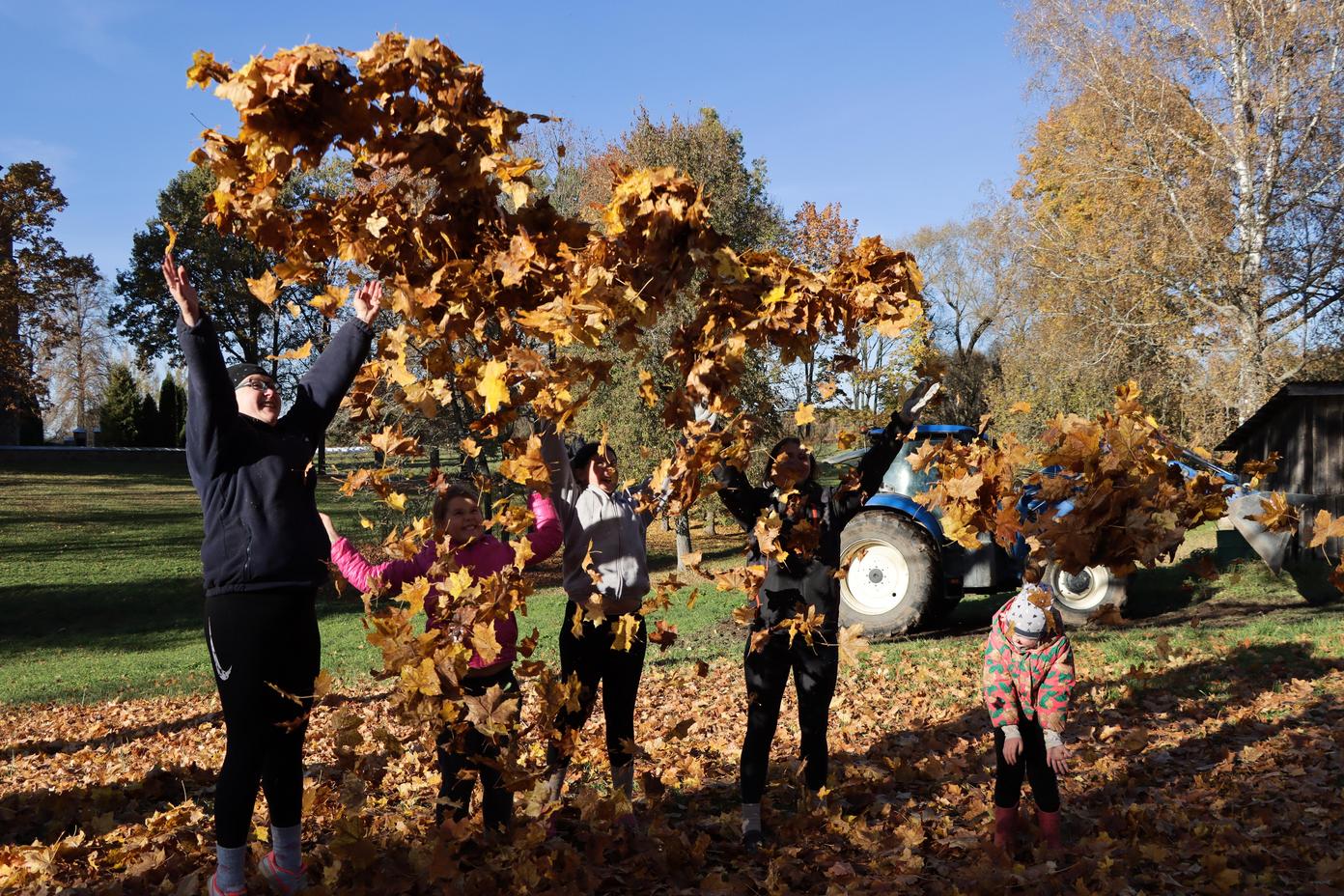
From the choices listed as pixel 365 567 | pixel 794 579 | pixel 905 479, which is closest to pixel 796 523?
pixel 794 579

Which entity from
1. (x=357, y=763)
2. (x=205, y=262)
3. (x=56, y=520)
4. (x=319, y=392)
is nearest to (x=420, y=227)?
(x=319, y=392)

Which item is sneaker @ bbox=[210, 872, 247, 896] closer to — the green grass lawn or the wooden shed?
the green grass lawn

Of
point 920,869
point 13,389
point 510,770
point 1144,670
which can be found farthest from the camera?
point 13,389

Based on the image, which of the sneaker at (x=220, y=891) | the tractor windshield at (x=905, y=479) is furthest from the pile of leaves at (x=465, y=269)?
the tractor windshield at (x=905, y=479)

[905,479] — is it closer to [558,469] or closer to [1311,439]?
[1311,439]

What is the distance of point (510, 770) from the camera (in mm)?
3383

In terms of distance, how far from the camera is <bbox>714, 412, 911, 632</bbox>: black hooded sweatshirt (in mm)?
4270

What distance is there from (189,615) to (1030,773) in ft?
46.9

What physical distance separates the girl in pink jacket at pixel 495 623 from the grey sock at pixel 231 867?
2.36 feet

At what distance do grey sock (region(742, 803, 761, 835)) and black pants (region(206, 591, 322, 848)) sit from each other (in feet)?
6.33

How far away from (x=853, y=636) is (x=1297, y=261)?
17.5 meters

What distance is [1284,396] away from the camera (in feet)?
39.7

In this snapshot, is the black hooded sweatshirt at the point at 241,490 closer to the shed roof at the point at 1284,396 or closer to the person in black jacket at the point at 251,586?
the person in black jacket at the point at 251,586

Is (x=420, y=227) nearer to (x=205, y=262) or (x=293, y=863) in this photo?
(x=293, y=863)
